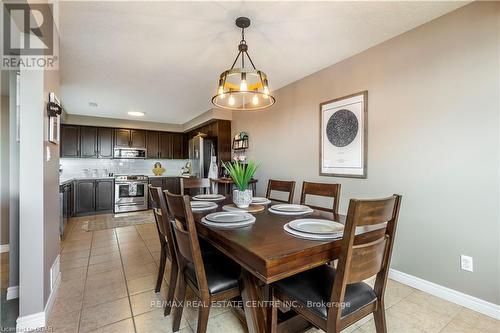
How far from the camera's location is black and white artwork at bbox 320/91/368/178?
2482 millimetres

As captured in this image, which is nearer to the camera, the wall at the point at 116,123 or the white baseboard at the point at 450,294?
the white baseboard at the point at 450,294

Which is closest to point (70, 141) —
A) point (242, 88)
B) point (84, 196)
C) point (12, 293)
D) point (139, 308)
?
point (84, 196)

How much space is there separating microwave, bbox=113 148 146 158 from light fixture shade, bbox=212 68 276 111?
3124 mm

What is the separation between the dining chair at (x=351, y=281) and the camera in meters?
0.95

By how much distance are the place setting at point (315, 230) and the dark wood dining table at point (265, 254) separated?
33mm

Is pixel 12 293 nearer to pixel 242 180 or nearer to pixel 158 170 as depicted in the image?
pixel 242 180

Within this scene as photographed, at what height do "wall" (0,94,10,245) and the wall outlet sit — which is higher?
"wall" (0,94,10,245)

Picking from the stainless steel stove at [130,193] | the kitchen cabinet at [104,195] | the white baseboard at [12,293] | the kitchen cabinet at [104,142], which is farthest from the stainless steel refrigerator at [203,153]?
the white baseboard at [12,293]

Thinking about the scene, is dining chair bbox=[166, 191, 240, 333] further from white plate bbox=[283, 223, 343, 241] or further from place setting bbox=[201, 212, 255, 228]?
white plate bbox=[283, 223, 343, 241]

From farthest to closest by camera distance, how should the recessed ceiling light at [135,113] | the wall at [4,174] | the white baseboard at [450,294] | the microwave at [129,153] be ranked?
the microwave at [129,153] → the recessed ceiling light at [135,113] → the wall at [4,174] → the white baseboard at [450,294]

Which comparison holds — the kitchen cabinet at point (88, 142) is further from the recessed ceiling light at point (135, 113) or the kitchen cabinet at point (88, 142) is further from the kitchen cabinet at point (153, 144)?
the kitchen cabinet at point (153, 144)

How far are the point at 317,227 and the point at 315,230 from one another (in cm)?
7

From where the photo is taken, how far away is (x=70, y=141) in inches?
204

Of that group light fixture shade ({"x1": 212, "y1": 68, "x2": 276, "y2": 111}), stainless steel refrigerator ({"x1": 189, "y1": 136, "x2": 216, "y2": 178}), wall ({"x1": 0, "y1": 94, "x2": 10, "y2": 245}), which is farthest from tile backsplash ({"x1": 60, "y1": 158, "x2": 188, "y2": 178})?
light fixture shade ({"x1": 212, "y1": 68, "x2": 276, "y2": 111})
